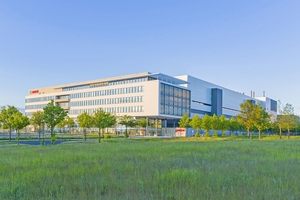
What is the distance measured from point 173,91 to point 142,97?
39.4ft

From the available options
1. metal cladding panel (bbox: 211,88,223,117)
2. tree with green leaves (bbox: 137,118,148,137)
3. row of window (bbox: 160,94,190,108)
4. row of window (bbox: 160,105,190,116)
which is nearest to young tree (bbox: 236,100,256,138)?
row of window (bbox: 160,105,190,116)

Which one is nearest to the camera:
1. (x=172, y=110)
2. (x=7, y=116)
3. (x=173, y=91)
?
(x=7, y=116)

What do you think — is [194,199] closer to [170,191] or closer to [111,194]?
[170,191]

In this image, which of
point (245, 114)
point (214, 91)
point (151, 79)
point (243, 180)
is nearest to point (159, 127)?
point (151, 79)

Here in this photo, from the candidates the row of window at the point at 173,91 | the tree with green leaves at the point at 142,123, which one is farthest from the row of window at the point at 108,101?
the row of window at the point at 173,91

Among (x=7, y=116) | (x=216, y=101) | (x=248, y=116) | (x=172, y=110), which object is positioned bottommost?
(x=7, y=116)

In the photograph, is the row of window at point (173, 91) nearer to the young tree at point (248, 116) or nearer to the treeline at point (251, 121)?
the treeline at point (251, 121)

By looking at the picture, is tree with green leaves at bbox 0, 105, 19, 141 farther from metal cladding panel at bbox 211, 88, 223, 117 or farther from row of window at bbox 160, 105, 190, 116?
metal cladding panel at bbox 211, 88, 223, 117

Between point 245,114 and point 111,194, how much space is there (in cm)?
6684

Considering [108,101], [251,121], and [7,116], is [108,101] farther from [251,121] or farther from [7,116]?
[251,121]

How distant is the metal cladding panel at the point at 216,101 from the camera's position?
393ft

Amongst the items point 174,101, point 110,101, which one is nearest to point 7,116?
point 110,101

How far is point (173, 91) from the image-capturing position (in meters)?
89.6

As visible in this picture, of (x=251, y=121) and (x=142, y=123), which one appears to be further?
(x=142, y=123)
